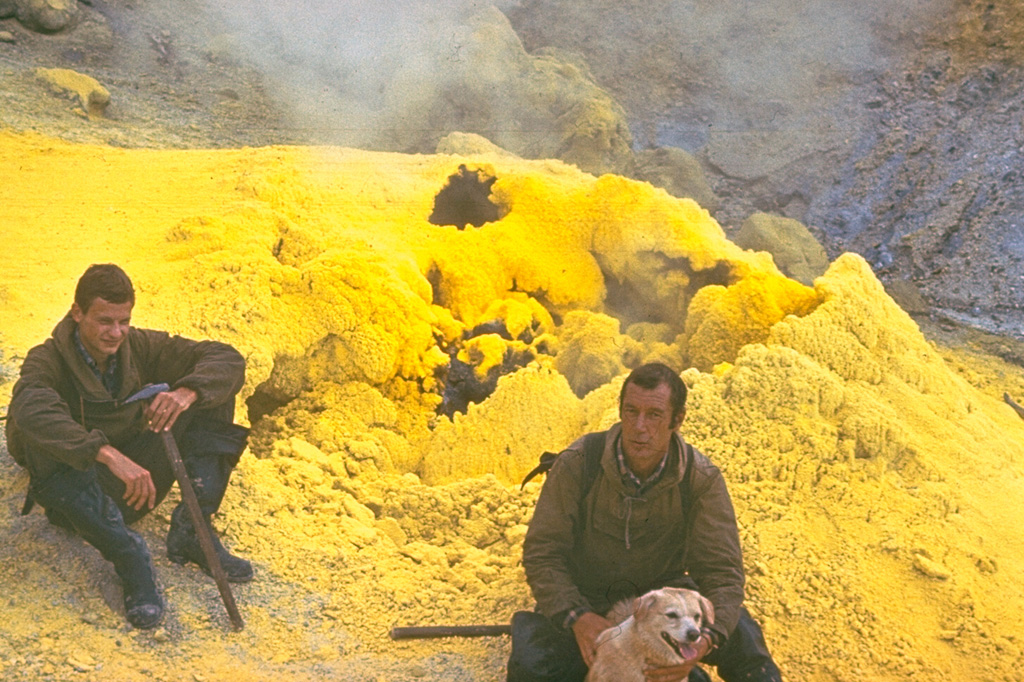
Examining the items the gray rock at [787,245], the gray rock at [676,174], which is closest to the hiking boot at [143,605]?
the gray rock at [787,245]

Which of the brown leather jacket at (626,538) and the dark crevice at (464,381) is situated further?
the dark crevice at (464,381)

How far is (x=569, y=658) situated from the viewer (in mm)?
3088

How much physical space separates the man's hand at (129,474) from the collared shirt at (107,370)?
0.99 feet

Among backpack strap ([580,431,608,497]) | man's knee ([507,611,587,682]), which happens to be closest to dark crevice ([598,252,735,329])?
backpack strap ([580,431,608,497])

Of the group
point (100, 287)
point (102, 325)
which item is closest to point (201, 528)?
point (102, 325)

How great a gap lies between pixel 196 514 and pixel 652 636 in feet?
4.89

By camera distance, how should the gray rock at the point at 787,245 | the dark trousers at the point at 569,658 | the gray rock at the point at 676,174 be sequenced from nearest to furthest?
the dark trousers at the point at 569,658, the gray rock at the point at 787,245, the gray rock at the point at 676,174

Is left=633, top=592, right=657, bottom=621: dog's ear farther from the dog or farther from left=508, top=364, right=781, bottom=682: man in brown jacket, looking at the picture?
left=508, top=364, right=781, bottom=682: man in brown jacket

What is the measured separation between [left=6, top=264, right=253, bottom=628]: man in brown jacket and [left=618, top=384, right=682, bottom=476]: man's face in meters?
1.32

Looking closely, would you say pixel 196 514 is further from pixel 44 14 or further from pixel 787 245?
pixel 44 14

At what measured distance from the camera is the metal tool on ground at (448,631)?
11.9 ft

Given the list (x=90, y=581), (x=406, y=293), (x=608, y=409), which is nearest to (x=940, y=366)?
(x=608, y=409)

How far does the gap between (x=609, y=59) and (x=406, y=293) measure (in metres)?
8.39

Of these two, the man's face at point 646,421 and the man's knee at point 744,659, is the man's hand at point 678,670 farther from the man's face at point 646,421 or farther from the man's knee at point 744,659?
the man's face at point 646,421
